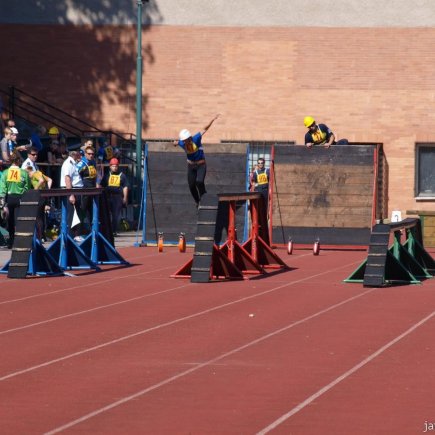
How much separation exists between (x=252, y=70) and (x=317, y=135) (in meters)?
14.1

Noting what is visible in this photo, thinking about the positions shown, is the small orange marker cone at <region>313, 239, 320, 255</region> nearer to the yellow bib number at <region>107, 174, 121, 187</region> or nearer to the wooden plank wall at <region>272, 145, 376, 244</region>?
the wooden plank wall at <region>272, 145, 376, 244</region>

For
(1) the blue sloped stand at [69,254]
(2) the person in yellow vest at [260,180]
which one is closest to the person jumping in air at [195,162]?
(1) the blue sloped stand at [69,254]

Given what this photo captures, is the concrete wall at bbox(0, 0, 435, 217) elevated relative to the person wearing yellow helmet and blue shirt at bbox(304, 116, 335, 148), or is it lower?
elevated

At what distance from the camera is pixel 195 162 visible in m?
27.0

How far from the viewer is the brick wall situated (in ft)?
142

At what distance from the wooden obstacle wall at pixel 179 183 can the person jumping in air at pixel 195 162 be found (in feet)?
5.36

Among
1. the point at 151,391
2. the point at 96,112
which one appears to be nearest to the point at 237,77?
the point at 96,112

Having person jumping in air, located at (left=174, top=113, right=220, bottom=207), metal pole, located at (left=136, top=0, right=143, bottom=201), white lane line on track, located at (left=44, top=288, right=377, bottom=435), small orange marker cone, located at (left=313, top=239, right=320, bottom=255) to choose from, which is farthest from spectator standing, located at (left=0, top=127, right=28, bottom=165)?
white lane line on track, located at (left=44, top=288, right=377, bottom=435)

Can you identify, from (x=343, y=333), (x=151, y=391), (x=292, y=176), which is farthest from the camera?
(x=292, y=176)

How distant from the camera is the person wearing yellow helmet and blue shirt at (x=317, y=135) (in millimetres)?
29312

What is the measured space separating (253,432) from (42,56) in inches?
1420

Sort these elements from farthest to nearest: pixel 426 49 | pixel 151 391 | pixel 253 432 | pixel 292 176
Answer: pixel 426 49 < pixel 292 176 < pixel 151 391 < pixel 253 432

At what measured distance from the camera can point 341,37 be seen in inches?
1705

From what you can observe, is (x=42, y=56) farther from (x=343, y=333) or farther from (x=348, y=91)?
(x=343, y=333)
